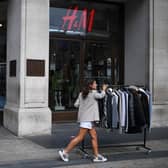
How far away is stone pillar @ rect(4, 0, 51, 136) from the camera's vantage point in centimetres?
1073

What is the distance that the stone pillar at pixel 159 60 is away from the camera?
42.2 feet

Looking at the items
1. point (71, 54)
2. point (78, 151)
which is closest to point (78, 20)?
point (71, 54)

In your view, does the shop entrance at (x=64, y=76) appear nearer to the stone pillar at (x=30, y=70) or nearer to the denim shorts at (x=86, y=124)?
the stone pillar at (x=30, y=70)

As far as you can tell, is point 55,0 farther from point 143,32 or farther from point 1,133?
point 1,133

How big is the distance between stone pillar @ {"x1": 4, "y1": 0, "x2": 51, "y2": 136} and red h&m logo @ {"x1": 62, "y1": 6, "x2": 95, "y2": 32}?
235cm

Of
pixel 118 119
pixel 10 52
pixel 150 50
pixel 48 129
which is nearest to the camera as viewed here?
pixel 118 119

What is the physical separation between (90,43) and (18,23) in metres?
3.57

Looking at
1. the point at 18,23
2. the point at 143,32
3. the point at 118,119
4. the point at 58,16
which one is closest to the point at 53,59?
the point at 58,16

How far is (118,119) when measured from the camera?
26.6ft

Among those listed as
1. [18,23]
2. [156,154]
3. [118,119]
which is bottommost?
[156,154]

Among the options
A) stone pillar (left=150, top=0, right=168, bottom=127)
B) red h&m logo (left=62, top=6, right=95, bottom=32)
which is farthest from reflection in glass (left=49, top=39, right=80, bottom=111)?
stone pillar (left=150, top=0, right=168, bottom=127)

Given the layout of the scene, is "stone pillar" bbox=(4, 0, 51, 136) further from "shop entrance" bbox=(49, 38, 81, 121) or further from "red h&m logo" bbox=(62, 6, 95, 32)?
"red h&m logo" bbox=(62, 6, 95, 32)

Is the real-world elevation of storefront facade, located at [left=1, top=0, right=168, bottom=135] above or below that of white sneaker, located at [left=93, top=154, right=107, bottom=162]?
above

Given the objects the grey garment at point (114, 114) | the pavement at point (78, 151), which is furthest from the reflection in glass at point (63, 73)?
the grey garment at point (114, 114)
